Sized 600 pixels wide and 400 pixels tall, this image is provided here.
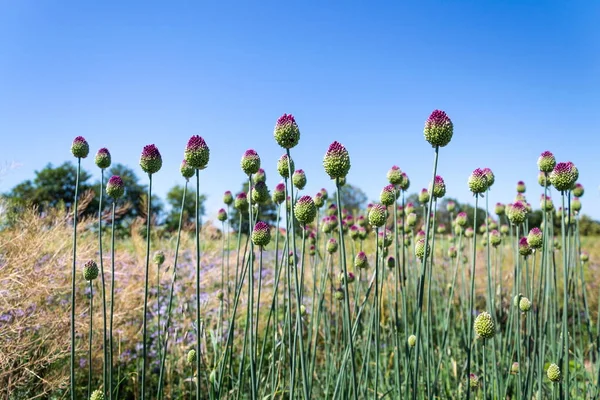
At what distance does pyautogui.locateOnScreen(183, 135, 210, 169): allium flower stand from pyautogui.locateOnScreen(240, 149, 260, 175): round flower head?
10.2 inches

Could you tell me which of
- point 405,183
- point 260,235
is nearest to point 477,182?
point 405,183

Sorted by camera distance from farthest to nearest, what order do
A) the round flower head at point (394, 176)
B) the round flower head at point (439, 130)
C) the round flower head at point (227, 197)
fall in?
the round flower head at point (227, 197), the round flower head at point (394, 176), the round flower head at point (439, 130)

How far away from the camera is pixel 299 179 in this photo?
2.54m

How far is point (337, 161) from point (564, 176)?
1299mm

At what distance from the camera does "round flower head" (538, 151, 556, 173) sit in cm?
238

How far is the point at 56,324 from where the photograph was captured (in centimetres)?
314

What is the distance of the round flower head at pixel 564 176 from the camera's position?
218 centimetres

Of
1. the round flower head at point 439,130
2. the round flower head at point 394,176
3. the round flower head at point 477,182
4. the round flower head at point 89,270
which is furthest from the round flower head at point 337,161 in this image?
the round flower head at point 89,270

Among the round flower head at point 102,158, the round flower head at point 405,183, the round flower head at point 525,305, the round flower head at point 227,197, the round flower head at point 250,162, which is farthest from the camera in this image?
the round flower head at point 227,197

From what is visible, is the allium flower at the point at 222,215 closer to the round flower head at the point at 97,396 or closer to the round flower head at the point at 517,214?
the round flower head at the point at 97,396

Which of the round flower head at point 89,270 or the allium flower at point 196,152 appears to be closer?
the allium flower at point 196,152

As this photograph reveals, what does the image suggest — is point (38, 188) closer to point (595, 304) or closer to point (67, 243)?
point (67, 243)

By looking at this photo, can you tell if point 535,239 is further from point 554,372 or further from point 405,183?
point 405,183

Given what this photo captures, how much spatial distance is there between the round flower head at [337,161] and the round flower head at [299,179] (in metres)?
0.92
